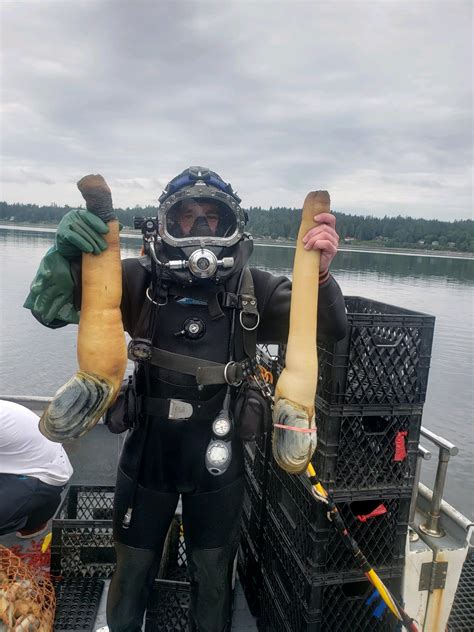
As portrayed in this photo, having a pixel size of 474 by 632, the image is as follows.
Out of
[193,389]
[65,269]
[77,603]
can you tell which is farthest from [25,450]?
[65,269]

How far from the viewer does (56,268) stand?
2.25 meters

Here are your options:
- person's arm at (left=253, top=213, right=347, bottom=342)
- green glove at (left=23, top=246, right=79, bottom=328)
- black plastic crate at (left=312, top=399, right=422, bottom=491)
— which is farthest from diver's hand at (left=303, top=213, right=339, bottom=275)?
green glove at (left=23, top=246, right=79, bottom=328)

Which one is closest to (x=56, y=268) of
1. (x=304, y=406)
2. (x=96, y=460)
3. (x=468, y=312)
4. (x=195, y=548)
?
(x=304, y=406)

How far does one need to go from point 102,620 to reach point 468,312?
2473 cm

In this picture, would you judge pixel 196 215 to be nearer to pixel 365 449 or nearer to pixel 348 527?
pixel 365 449

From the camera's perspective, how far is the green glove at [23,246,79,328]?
7.38 ft

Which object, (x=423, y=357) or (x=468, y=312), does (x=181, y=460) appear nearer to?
(x=423, y=357)

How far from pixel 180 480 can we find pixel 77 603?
1429 mm

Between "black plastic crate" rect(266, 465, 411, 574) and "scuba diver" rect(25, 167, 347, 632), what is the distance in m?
0.39

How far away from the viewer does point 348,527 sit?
275cm

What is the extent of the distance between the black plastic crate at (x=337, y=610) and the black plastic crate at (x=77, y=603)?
3.77 ft

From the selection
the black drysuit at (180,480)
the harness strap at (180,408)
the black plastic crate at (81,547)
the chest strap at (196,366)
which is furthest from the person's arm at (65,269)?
the black plastic crate at (81,547)

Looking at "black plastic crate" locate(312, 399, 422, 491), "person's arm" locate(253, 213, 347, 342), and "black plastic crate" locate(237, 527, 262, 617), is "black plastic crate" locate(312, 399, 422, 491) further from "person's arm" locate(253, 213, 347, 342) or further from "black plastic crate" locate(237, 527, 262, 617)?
"black plastic crate" locate(237, 527, 262, 617)

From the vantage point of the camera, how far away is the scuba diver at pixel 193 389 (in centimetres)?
248
